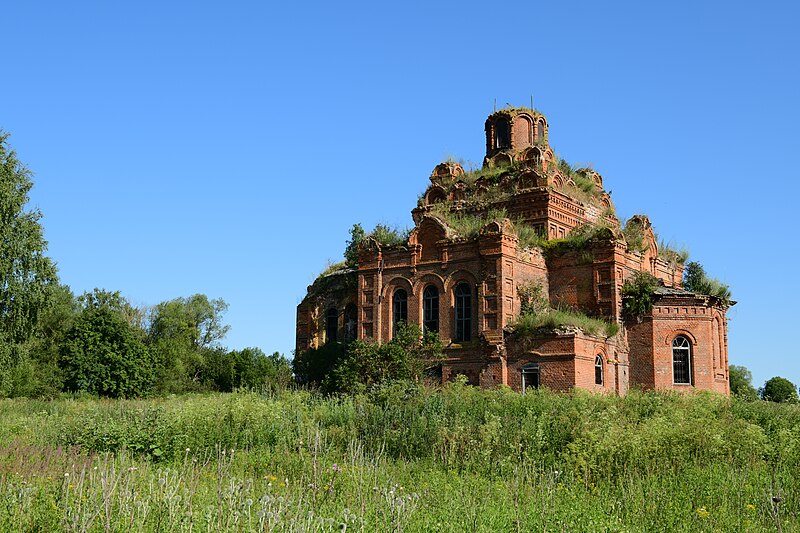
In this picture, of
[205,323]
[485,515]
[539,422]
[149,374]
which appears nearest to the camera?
[485,515]

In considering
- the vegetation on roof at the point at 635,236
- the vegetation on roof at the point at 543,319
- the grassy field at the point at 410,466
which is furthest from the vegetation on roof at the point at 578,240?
the grassy field at the point at 410,466

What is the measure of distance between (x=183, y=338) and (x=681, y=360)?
40286 millimetres

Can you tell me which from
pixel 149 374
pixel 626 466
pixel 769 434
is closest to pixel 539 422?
pixel 626 466

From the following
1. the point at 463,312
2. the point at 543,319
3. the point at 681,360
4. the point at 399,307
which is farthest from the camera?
the point at 399,307

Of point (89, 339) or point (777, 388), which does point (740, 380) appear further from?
point (89, 339)

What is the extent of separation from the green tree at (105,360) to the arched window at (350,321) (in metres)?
13.6

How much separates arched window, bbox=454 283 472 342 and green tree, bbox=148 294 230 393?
862 inches

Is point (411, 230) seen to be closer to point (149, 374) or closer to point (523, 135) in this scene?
point (523, 135)

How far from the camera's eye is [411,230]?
106 feet

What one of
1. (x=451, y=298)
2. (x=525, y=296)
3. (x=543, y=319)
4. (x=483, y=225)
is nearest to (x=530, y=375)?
(x=543, y=319)

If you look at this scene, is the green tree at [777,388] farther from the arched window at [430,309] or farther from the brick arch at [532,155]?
the arched window at [430,309]

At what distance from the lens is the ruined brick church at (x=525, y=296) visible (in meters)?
28.1

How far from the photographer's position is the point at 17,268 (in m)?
27.7

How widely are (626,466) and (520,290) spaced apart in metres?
Answer: 17.3
